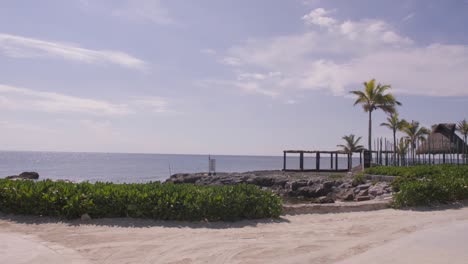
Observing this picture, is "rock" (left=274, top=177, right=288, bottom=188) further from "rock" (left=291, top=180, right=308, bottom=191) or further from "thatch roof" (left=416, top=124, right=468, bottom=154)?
"thatch roof" (left=416, top=124, right=468, bottom=154)

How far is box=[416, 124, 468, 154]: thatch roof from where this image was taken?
28.1 metres

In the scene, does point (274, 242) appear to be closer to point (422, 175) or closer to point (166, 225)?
point (166, 225)

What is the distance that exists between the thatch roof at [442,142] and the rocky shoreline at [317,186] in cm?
626

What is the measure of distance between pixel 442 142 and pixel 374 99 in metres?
5.49

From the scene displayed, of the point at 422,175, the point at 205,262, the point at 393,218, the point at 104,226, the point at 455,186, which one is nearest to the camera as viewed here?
the point at 205,262

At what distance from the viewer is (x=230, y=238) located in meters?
7.93

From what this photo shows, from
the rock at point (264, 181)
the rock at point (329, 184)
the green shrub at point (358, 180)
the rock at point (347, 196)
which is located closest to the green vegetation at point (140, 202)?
the rock at point (347, 196)

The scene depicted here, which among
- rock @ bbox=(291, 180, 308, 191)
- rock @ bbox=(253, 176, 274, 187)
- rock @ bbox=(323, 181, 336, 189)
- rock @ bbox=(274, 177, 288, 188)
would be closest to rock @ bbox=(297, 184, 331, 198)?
rock @ bbox=(323, 181, 336, 189)

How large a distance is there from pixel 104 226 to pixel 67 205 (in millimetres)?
1255

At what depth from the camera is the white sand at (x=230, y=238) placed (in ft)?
21.9

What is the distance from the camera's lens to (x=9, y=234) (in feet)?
27.1


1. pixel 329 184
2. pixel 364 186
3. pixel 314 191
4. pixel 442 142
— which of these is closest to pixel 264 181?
pixel 314 191

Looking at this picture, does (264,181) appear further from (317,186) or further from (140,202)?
(140,202)

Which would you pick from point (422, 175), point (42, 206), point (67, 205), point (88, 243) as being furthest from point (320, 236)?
point (422, 175)
